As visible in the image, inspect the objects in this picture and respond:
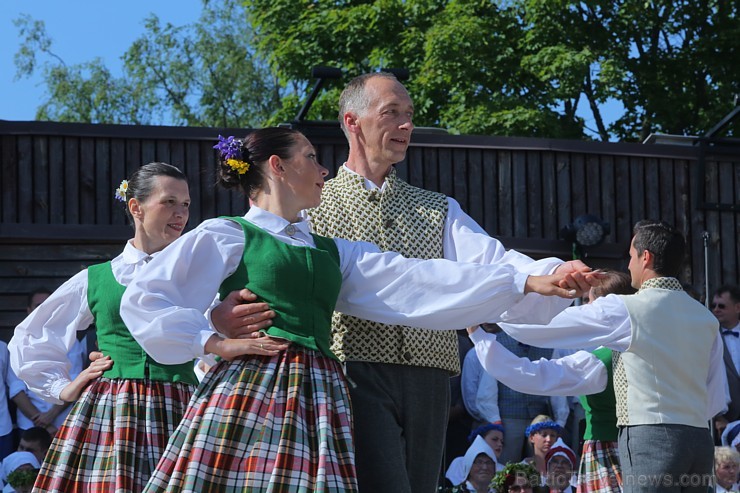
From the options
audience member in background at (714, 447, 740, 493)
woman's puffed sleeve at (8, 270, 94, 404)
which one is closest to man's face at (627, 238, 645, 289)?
woman's puffed sleeve at (8, 270, 94, 404)

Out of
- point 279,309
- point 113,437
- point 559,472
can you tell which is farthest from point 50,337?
point 559,472

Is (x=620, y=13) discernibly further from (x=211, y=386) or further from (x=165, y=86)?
(x=211, y=386)

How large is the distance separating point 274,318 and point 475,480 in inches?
163

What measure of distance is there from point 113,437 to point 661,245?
2232mm

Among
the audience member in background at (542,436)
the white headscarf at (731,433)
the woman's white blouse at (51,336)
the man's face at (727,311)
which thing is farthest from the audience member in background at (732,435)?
the woman's white blouse at (51,336)

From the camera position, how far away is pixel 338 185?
396cm

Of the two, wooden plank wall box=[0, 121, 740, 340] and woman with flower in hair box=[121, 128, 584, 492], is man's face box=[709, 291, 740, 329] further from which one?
woman with flower in hair box=[121, 128, 584, 492]

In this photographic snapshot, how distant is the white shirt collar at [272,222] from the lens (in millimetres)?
3510

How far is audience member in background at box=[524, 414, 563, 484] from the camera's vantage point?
730 centimetres

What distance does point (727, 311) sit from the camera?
27.0 feet

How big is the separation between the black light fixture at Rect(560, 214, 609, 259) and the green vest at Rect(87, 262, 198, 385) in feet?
19.5

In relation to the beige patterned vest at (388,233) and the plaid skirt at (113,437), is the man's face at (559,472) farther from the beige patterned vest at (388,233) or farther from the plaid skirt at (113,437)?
the beige patterned vest at (388,233)

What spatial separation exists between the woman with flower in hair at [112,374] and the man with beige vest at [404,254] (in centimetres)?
87

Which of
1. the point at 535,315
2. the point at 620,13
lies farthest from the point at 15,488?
the point at 620,13
